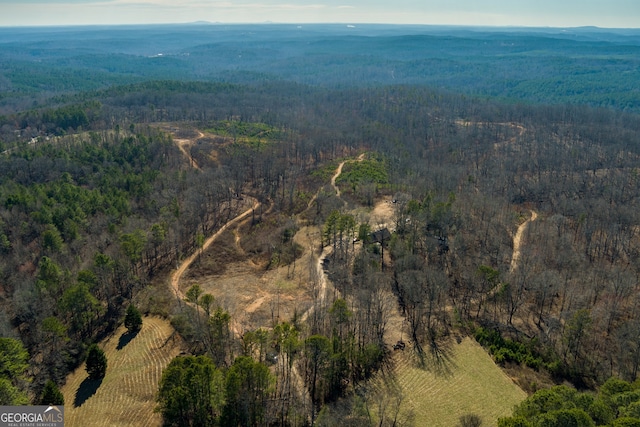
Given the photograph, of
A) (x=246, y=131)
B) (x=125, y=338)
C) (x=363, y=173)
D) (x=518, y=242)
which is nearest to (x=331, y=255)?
(x=125, y=338)


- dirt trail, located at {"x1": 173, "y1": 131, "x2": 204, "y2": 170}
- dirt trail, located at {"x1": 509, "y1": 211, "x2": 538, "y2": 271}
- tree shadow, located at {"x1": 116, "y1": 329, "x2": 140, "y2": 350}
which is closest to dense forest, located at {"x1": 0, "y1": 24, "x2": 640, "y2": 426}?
dirt trail, located at {"x1": 509, "y1": 211, "x2": 538, "y2": 271}

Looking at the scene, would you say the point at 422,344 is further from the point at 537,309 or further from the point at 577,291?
the point at 577,291

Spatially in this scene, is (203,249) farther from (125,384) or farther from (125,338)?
(125,384)

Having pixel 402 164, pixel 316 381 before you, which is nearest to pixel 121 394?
pixel 316 381

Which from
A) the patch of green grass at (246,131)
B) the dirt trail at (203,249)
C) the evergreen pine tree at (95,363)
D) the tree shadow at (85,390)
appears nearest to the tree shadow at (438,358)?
the dirt trail at (203,249)

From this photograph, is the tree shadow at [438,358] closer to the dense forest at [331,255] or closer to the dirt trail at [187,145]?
the dense forest at [331,255]

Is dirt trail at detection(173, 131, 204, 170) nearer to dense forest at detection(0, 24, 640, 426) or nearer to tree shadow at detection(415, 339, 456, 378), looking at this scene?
dense forest at detection(0, 24, 640, 426)
